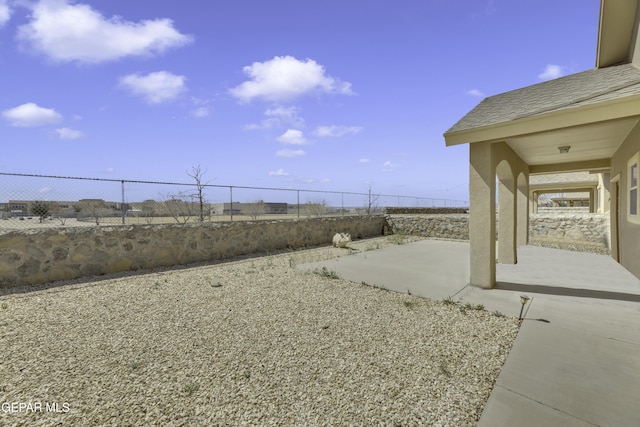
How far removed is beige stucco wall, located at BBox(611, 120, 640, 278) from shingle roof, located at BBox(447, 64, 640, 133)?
1.25m

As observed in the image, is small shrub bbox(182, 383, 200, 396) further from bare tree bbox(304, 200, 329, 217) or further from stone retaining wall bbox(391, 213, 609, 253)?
stone retaining wall bbox(391, 213, 609, 253)

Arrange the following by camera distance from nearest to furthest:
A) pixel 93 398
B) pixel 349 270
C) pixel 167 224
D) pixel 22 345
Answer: pixel 93 398 < pixel 22 345 < pixel 349 270 < pixel 167 224

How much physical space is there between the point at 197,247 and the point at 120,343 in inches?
212

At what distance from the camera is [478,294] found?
5.61 meters

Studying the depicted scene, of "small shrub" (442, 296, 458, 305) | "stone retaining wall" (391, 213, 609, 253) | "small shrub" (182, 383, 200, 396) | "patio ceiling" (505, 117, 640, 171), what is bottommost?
"small shrub" (442, 296, 458, 305)

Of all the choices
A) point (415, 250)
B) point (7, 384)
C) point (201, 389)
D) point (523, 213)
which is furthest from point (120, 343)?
point (523, 213)

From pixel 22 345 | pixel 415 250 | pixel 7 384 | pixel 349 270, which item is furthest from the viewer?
pixel 415 250

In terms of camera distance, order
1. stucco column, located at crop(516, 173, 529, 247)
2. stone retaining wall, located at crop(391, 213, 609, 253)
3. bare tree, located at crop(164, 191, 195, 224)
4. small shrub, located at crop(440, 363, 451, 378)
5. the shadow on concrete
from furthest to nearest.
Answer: stone retaining wall, located at crop(391, 213, 609, 253) < stucco column, located at crop(516, 173, 529, 247) < bare tree, located at crop(164, 191, 195, 224) < the shadow on concrete < small shrub, located at crop(440, 363, 451, 378)

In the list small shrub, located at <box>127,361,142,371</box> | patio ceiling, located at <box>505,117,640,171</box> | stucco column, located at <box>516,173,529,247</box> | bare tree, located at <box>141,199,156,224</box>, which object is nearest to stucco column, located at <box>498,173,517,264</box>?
patio ceiling, located at <box>505,117,640,171</box>

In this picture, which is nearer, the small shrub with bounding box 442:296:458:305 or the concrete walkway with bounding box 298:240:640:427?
the concrete walkway with bounding box 298:240:640:427

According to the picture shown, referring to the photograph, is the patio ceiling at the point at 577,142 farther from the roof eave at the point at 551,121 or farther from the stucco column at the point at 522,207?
the stucco column at the point at 522,207

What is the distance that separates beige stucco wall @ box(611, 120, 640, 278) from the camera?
608 cm

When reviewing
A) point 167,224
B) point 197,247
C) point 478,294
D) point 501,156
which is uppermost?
point 501,156

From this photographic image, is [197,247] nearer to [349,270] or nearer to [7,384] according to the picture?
[349,270]
